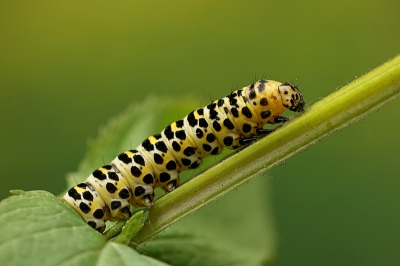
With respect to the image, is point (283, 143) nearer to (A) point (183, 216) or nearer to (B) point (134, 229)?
(A) point (183, 216)

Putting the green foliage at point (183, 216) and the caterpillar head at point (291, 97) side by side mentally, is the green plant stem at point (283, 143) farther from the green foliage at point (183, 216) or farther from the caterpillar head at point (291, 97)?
the caterpillar head at point (291, 97)

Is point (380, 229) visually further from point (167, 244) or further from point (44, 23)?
point (44, 23)

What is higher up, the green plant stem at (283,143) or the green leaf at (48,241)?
the green leaf at (48,241)

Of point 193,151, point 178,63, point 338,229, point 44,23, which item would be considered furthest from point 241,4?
point 193,151

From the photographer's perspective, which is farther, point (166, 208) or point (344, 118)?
point (166, 208)

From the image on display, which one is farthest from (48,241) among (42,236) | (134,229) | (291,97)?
(291,97)

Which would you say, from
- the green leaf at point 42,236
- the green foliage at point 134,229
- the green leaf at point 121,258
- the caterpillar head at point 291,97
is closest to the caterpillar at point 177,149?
the caterpillar head at point 291,97
